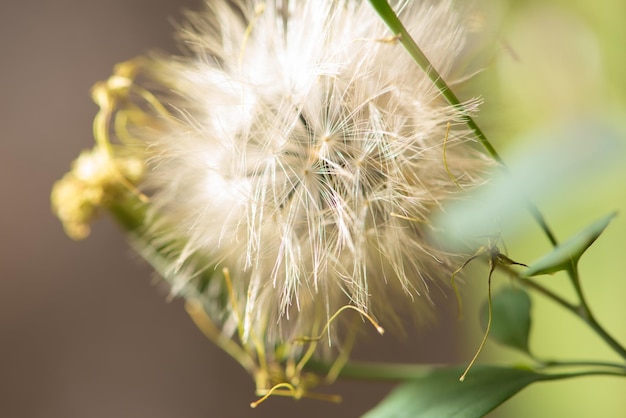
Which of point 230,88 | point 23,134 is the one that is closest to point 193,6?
point 23,134

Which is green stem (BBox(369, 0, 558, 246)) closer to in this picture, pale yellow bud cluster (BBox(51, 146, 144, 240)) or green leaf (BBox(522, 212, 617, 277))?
green leaf (BBox(522, 212, 617, 277))

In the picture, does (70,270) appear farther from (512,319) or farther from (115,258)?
(512,319)

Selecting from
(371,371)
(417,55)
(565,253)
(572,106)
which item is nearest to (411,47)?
(417,55)

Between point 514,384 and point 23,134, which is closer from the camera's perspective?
point 514,384

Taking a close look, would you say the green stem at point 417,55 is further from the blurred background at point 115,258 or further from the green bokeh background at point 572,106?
the blurred background at point 115,258

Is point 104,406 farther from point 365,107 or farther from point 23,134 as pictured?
point 365,107
